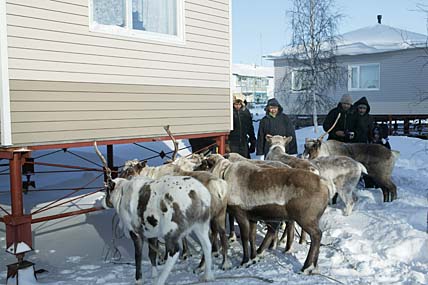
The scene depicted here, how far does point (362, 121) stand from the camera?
9797 millimetres

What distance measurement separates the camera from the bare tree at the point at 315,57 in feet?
74.7

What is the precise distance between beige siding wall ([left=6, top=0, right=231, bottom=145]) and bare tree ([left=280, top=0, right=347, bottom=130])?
46.8ft

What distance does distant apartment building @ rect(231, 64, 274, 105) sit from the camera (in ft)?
202

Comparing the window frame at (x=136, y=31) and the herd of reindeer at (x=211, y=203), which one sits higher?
the window frame at (x=136, y=31)

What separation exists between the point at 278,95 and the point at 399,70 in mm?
6287

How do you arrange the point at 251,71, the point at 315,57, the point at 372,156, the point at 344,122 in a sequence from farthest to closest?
the point at 251,71 < the point at 315,57 < the point at 344,122 < the point at 372,156

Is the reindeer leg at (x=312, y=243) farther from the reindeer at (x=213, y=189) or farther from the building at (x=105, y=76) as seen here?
the building at (x=105, y=76)

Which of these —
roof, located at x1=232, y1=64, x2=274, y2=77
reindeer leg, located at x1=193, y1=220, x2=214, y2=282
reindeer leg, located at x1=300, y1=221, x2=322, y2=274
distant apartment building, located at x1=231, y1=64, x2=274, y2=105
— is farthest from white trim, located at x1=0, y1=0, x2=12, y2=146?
roof, located at x1=232, y1=64, x2=274, y2=77

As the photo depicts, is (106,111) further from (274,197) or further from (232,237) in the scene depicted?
(274,197)

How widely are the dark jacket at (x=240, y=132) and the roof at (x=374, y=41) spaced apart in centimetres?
1411

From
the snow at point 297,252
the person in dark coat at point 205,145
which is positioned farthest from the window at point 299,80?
the snow at point 297,252

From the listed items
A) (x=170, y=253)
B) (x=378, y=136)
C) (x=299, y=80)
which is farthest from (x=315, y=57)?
(x=170, y=253)

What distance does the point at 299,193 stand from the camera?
17.4 feet

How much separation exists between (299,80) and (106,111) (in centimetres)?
1837
